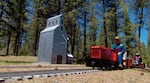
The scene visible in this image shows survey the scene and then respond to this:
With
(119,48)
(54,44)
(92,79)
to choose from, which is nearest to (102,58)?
(119,48)

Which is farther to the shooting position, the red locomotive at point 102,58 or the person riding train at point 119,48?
the red locomotive at point 102,58

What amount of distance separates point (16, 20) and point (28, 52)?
34.0 meters

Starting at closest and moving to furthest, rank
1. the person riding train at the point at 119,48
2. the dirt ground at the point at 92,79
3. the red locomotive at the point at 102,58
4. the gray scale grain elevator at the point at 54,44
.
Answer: the dirt ground at the point at 92,79 → the person riding train at the point at 119,48 → the red locomotive at the point at 102,58 → the gray scale grain elevator at the point at 54,44

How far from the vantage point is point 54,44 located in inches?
1779

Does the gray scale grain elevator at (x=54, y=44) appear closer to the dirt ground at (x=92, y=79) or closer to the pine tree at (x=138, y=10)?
the pine tree at (x=138, y=10)

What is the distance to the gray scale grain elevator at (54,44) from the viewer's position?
148 ft

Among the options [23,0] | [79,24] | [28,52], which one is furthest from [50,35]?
[28,52]

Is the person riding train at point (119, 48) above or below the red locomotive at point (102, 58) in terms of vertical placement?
above

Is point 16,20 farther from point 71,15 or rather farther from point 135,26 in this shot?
point 135,26

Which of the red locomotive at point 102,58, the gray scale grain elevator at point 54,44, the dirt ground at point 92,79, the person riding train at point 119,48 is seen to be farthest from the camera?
the gray scale grain elevator at point 54,44

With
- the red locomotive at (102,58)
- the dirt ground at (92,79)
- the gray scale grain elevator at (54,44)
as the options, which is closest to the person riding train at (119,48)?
the red locomotive at (102,58)

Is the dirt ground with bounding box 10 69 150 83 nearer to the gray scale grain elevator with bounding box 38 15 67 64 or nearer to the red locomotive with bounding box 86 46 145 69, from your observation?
the red locomotive with bounding box 86 46 145 69

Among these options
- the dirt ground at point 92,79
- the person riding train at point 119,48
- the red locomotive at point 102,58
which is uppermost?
the person riding train at point 119,48

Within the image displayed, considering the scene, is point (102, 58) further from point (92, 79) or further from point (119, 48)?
point (92, 79)
